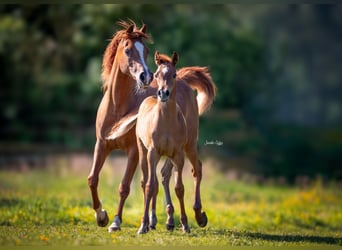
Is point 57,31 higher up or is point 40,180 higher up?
point 57,31

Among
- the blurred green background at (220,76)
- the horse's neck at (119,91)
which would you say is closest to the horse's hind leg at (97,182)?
the horse's neck at (119,91)

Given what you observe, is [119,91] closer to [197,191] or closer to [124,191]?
[124,191]

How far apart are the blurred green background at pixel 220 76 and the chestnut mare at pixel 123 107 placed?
11.1 m

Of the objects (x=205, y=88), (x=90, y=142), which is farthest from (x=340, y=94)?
(x=205, y=88)

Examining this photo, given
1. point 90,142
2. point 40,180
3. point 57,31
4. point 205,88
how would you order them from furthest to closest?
point 57,31, point 90,142, point 40,180, point 205,88

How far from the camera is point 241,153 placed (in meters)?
22.6

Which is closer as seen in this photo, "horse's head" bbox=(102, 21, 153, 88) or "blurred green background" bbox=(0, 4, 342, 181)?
"horse's head" bbox=(102, 21, 153, 88)

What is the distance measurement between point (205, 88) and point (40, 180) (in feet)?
28.0

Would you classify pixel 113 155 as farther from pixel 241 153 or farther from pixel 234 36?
pixel 234 36

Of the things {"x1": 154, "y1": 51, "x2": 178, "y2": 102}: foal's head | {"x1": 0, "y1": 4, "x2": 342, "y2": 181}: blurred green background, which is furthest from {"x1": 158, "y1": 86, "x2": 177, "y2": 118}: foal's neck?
{"x1": 0, "y1": 4, "x2": 342, "y2": 181}: blurred green background

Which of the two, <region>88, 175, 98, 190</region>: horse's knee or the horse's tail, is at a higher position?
the horse's tail

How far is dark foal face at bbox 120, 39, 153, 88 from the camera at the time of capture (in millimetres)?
9227

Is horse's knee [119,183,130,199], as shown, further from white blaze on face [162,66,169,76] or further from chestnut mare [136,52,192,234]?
white blaze on face [162,66,169,76]

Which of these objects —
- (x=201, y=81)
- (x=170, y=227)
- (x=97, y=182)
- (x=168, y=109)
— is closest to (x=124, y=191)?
(x=97, y=182)
